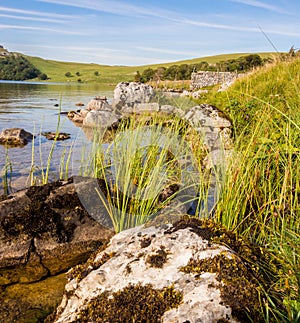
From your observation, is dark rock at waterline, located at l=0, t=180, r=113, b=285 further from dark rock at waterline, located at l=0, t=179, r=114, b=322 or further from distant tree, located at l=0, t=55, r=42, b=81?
distant tree, located at l=0, t=55, r=42, b=81

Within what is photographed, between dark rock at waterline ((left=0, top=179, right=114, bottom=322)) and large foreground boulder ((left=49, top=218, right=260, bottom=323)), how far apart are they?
39.1 inches

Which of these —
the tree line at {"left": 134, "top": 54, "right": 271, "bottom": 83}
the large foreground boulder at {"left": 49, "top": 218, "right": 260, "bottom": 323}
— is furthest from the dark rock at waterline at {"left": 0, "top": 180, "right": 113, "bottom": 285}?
the tree line at {"left": 134, "top": 54, "right": 271, "bottom": 83}

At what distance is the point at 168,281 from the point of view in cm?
232

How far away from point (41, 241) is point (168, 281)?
6.85 ft

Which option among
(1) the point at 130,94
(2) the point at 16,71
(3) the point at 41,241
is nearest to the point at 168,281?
(3) the point at 41,241

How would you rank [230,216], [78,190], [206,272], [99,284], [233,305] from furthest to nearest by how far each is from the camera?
1. [78,190]
2. [230,216]
3. [99,284]
4. [206,272]
5. [233,305]

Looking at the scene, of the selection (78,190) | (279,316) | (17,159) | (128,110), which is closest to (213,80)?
(128,110)

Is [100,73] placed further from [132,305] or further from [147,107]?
[132,305]

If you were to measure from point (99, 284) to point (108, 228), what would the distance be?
1676mm

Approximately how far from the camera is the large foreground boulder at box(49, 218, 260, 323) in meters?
2.08

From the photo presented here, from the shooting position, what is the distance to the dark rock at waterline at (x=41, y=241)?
3.68 metres

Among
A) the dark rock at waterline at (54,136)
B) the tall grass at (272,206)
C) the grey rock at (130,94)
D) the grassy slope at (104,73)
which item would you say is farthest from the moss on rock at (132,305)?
the grassy slope at (104,73)

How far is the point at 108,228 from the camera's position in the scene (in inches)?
165

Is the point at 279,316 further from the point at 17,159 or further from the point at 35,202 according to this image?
the point at 17,159
